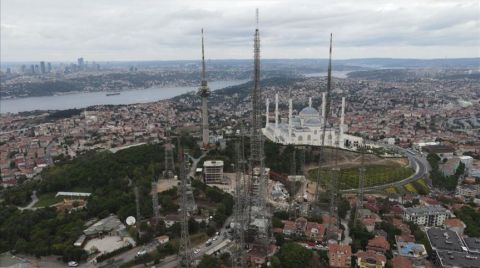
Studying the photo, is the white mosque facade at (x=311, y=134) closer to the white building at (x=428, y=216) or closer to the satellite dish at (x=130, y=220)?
the white building at (x=428, y=216)

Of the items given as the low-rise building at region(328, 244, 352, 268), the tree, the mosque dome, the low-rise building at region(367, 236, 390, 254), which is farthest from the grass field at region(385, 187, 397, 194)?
the mosque dome

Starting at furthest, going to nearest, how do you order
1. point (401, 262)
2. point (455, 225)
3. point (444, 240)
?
point (455, 225) → point (444, 240) → point (401, 262)

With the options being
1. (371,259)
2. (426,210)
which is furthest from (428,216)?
(371,259)

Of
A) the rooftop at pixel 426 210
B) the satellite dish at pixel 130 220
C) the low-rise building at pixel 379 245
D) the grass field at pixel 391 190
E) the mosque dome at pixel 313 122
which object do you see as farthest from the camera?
the mosque dome at pixel 313 122

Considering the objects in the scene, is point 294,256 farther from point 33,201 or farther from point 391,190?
point 33,201

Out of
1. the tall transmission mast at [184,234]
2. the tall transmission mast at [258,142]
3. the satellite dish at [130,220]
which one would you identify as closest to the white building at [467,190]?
the tall transmission mast at [258,142]

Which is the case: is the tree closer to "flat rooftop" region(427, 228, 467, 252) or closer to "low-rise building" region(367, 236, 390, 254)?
"low-rise building" region(367, 236, 390, 254)

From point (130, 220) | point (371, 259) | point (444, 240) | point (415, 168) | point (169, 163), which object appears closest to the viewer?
point (371, 259)
